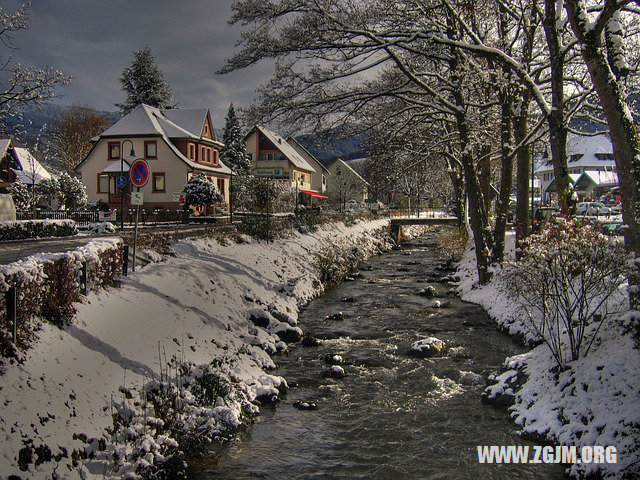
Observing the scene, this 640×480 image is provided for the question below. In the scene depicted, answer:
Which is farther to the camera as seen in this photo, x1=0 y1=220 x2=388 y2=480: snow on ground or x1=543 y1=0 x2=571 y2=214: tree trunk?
x1=543 y1=0 x2=571 y2=214: tree trunk

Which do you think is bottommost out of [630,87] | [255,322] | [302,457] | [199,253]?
[302,457]

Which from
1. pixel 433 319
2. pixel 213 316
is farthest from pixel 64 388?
pixel 433 319

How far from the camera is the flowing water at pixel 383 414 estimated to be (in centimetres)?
636

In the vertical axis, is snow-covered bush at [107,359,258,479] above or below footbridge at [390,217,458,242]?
below

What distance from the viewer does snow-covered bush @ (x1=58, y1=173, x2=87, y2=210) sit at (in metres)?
36.4

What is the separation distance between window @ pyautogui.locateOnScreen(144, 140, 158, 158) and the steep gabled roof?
2.73 feet

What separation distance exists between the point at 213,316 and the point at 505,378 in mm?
6307

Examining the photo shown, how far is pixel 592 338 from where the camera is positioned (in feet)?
24.7

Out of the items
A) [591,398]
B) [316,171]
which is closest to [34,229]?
[591,398]

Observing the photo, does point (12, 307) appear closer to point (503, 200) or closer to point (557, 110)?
point (557, 110)

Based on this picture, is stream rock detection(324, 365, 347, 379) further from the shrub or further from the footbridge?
the footbridge

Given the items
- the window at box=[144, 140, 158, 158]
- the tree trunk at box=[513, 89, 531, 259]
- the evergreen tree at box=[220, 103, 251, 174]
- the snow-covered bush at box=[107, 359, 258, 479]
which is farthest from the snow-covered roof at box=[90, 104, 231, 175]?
the snow-covered bush at box=[107, 359, 258, 479]

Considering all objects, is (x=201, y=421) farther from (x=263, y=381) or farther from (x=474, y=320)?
(x=474, y=320)

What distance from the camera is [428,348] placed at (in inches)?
433
